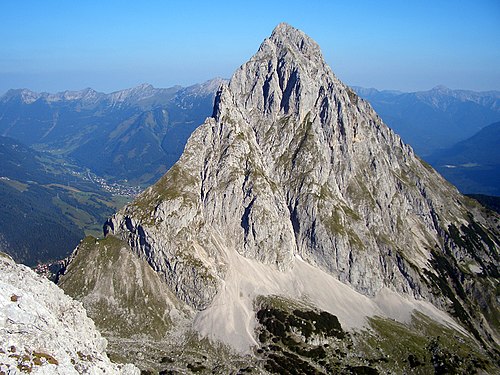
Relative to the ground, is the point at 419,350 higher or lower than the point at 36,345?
lower

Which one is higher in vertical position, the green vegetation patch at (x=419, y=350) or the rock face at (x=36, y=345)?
the rock face at (x=36, y=345)

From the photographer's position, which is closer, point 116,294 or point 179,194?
point 116,294

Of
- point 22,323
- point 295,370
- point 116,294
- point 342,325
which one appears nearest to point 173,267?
point 116,294

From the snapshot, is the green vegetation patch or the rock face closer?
the rock face

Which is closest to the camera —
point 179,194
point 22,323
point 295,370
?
point 22,323

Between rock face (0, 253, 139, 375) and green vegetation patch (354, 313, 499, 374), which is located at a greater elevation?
rock face (0, 253, 139, 375)

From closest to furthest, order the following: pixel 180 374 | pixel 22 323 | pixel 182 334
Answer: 1. pixel 22 323
2. pixel 180 374
3. pixel 182 334

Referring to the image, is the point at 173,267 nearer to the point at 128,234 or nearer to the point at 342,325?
the point at 128,234

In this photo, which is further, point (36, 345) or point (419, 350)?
point (419, 350)

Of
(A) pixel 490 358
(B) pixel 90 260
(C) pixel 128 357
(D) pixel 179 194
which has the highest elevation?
(D) pixel 179 194

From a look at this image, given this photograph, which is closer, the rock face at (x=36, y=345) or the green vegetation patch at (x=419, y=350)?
the rock face at (x=36, y=345)

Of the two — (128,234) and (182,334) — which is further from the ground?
(128,234)
